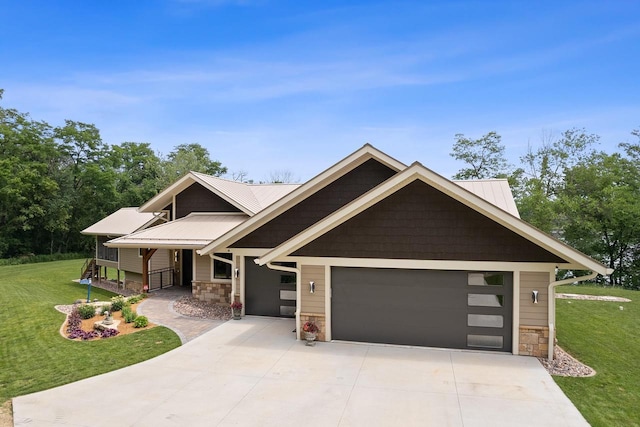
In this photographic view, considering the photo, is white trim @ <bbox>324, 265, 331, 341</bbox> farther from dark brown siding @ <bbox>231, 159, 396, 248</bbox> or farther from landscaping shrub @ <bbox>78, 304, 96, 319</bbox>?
landscaping shrub @ <bbox>78, 304, 96, 319</bbox>

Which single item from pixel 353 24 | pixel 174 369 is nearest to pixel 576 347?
pixel 174 369

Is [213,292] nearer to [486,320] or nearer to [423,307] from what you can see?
[423,307]

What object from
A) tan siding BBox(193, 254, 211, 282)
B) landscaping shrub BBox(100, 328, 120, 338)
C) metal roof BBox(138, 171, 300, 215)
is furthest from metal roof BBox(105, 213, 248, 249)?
landscaping shrub BBox(100, 328, 120, 338)

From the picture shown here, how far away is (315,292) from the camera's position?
10.8 meters

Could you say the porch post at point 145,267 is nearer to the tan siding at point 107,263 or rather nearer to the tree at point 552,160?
the tan siding at point 107,263

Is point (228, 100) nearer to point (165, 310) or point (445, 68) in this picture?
point (445, 68)

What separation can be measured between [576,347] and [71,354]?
12829 millimetres

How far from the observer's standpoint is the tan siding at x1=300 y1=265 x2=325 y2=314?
423 inches

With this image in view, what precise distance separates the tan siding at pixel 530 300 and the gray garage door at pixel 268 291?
671cm

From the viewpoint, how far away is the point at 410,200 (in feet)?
32.9

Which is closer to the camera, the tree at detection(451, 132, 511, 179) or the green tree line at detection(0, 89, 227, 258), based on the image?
the green tree line at detection(0, 89, 227, 258)

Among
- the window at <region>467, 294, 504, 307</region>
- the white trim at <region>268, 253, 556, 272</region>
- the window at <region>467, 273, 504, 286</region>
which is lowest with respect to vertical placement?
the window at <region>467, 294, 504, 307</region>

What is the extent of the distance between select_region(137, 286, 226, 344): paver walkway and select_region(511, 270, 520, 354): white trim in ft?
27.2

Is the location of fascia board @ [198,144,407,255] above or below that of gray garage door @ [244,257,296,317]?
above
